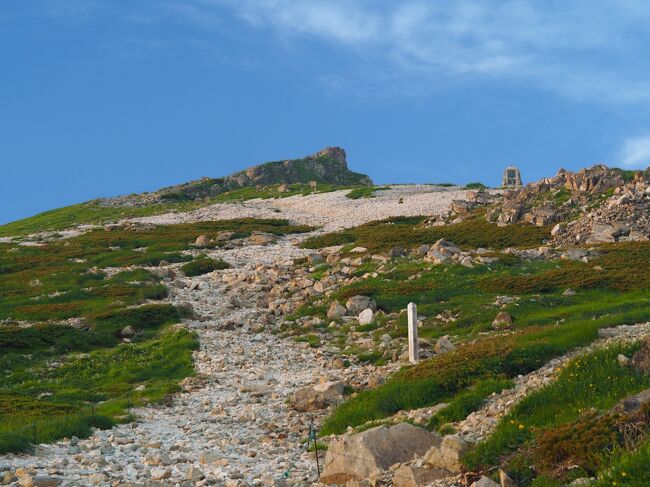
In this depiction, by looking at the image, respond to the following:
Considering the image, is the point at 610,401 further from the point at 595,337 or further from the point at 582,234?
the point at 582,234

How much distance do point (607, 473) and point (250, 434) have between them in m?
11.1

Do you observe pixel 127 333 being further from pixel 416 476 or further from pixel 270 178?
pixel 270 178

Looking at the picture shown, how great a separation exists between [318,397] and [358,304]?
48.3ft

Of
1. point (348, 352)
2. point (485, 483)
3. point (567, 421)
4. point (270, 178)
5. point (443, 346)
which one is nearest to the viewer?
point (485, 483)

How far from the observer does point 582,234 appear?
50.8m

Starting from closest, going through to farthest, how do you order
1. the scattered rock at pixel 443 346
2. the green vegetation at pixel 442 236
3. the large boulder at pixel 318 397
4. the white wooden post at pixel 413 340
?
the large boulder at pixel 318 397 < the white wooden post at pixel 413 340 < the scattered rock at pixel 443 346 < the green vegetation at pixel 442 236

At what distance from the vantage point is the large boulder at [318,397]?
21578 millimetres

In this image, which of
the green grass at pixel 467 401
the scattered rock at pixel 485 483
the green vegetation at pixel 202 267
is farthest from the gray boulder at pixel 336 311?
the scattered rock at pixel 485 483

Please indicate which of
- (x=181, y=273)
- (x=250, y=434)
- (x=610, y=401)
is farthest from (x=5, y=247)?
(x=610, y=401)

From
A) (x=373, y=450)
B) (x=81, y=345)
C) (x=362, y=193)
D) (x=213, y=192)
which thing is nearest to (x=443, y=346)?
(x=373, y=450)

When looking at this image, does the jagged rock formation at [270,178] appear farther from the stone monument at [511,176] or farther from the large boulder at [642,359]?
the large boulder at [642,359]

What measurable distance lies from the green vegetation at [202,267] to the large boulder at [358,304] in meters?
19.6

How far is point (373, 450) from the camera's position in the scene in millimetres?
14586

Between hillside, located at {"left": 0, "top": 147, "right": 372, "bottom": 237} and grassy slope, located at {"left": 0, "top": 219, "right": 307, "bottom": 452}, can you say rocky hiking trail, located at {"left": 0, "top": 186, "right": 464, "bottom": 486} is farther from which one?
hillside, located at {"left": 0, "top": 147, "right": 372, "bottom": 237}
